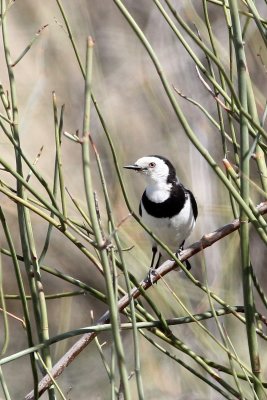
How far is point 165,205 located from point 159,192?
0.07 m

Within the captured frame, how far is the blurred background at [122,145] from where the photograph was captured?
4168 millimetres

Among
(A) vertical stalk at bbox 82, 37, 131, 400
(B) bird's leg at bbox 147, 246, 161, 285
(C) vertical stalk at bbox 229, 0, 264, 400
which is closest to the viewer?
(A) vertical stalk at bbox 82, 37, 131, 400

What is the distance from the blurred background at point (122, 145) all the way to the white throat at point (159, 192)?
0.57m

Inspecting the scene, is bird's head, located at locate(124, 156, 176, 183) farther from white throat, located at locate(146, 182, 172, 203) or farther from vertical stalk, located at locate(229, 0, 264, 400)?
vertical stalk, located at locate(229, 0, 264, 400)

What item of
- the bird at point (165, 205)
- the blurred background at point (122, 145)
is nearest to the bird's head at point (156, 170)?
the bird at point (165, 205)

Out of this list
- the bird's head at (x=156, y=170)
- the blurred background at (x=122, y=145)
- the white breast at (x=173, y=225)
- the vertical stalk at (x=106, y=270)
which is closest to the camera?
the vertical stalk at (x=106, y=270)

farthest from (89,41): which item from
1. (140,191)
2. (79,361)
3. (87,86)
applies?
(79,361)

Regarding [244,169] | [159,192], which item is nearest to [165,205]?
[159,192]

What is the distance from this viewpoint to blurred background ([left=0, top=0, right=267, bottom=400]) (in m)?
4.17

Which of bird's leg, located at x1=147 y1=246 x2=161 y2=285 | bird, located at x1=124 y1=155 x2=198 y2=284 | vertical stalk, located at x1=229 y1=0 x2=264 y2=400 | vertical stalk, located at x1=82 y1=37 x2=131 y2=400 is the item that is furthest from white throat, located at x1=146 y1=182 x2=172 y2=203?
vertical stalk, located at x1=82 y1=37 x2=131 y2=400

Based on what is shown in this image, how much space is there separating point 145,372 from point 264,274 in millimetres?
903

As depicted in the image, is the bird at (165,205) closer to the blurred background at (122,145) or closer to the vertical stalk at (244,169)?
the blurred background at (122,145)

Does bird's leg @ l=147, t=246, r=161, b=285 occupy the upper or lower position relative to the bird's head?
lower

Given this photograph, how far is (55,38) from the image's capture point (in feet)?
18.8
